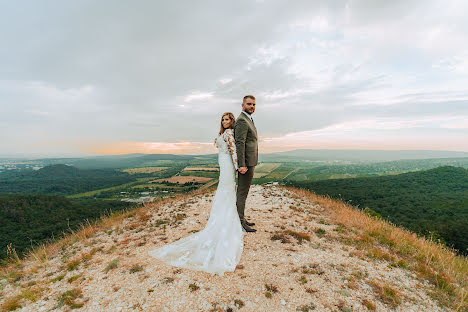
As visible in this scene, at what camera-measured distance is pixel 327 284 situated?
3.64 m

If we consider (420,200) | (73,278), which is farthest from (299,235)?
(420,200)

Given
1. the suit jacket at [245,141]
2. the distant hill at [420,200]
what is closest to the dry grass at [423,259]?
the suit jacket at [245,141]

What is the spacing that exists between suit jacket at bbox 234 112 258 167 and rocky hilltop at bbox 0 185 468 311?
7.52ft

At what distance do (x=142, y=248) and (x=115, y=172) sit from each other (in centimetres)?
17929

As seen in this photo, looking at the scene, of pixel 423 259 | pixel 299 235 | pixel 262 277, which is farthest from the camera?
pixel 299 235

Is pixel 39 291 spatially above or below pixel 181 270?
below

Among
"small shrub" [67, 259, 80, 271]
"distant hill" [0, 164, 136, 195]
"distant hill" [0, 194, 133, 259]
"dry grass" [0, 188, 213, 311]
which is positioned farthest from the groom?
"distant hill" [0, 164, 136, 195]

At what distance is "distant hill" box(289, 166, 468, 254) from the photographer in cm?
2888

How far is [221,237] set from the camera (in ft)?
15.6

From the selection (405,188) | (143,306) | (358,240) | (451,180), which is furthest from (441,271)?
(451,180)

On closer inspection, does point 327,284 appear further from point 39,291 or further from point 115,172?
point 115,172

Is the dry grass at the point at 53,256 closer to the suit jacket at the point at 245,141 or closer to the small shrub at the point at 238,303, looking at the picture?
the small shrub at the point at 238,303

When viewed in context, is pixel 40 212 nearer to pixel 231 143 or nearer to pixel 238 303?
pixel 231 143

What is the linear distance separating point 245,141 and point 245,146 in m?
0.15
